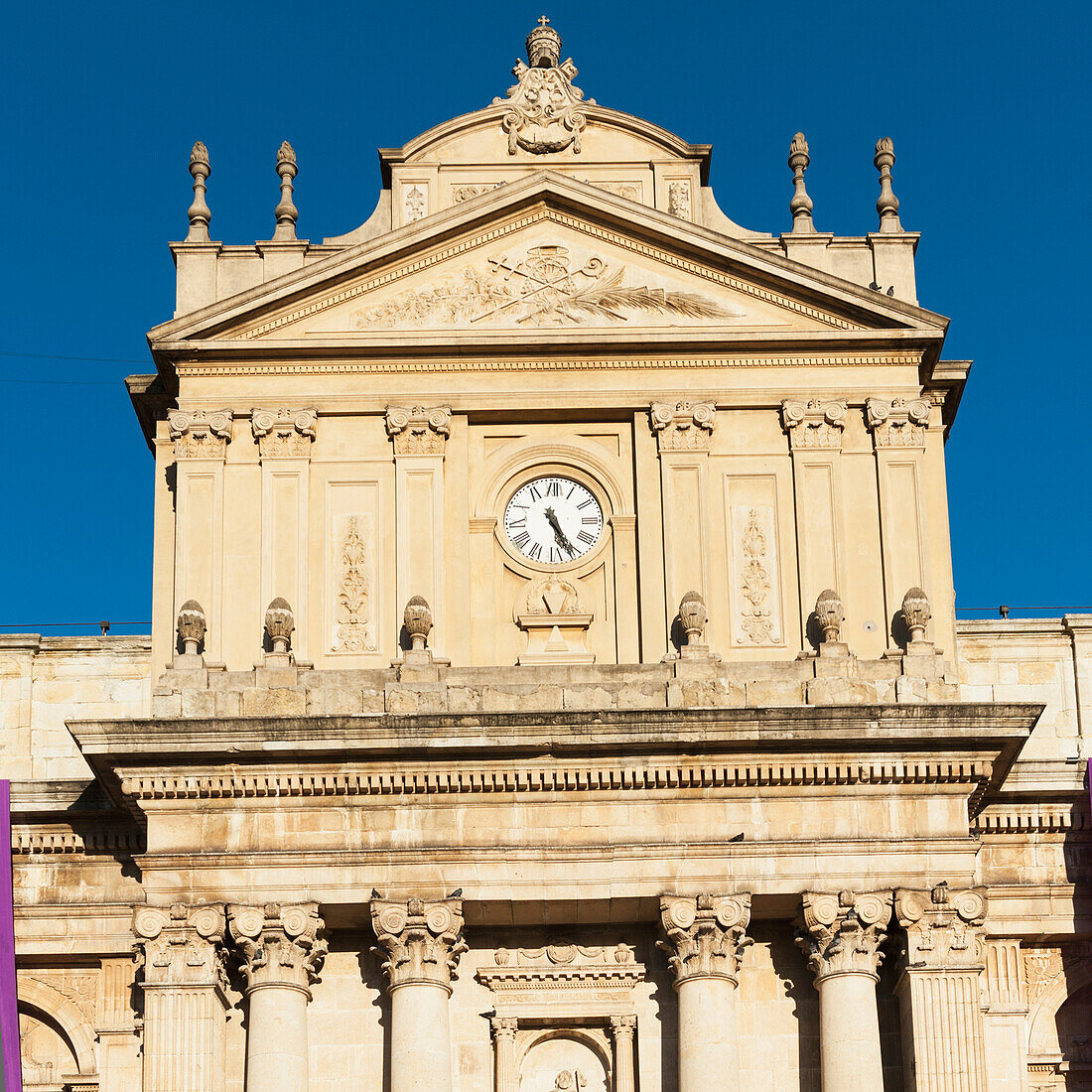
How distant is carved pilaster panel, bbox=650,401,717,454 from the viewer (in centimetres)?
3462

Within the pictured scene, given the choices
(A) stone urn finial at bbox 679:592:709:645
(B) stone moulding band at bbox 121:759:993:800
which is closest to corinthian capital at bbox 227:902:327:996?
(B) stone moulding band at bbox 121:759:993:800

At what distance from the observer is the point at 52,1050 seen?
110 ft

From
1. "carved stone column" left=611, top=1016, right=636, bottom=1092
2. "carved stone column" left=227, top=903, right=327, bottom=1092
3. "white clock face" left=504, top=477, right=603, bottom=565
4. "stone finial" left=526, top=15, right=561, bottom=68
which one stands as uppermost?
"stone finial" left=526, top=15, right=561, bottom=68

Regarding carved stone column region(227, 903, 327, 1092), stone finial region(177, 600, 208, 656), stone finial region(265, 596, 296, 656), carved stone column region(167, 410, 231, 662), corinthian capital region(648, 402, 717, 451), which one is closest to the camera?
carved stone column region(227, 903, 327, 1092)

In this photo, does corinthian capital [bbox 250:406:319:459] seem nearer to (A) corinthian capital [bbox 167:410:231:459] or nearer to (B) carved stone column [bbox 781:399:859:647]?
(A) corinthian capital [bbox 167:410:231:459]

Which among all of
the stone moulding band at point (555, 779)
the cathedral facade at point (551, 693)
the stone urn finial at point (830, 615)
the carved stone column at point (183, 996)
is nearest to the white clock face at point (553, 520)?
the cathedral facade at point (551, 693)

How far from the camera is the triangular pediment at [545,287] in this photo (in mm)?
34781

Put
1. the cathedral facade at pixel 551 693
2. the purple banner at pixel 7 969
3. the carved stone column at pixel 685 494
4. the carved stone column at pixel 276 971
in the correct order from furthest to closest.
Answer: the carved stone column at pixel 685 494
the purple banner at pixel 7 969
the cathedral facade at pixel 551 693
the carved stone column at pixel 276 971

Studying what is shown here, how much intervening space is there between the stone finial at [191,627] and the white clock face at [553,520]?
13.8ft

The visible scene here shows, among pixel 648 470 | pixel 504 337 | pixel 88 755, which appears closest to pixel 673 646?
pixel 648 470

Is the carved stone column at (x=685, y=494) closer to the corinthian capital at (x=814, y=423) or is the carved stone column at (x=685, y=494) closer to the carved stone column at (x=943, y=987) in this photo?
the corinthian capital at (x=814, y=423)

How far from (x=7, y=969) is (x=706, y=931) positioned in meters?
8.47

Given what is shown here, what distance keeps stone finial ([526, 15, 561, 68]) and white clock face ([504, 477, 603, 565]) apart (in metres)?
6.20

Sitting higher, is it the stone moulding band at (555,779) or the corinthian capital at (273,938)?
the stone moulding band at (555,779)
